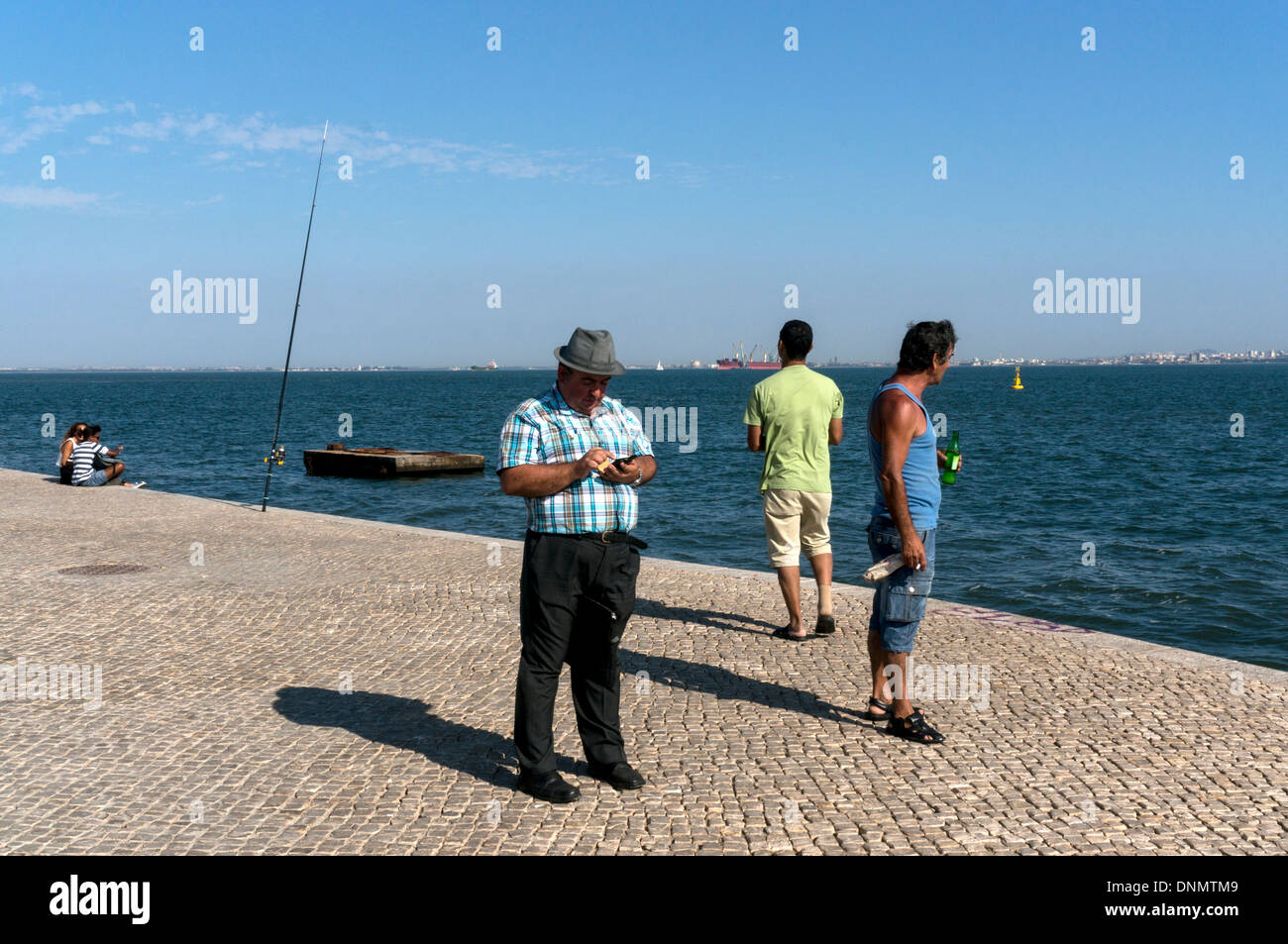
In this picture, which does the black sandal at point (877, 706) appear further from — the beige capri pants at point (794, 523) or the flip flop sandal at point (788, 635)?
the flip flop sandal at point (788, 635)

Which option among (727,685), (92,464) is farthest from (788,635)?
(92,464)

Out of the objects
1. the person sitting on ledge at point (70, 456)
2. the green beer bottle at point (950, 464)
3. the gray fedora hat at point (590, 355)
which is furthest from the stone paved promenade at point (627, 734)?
the person sitting on ledge at point (70, 456)

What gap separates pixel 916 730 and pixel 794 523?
2.13 m

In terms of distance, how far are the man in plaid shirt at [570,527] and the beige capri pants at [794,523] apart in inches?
108

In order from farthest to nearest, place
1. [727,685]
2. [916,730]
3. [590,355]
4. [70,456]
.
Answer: [70,456] → [727,685] → [916,730] → [590,355]

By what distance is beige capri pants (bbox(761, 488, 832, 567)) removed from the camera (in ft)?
23.4

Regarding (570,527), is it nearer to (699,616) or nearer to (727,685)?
(727,685)

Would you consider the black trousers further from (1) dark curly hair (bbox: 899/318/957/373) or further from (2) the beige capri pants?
(2) the beige capri pants

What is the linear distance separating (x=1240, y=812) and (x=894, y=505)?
1.79 meters

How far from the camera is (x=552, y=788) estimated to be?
445cm

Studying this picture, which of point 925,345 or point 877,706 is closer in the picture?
point 925,345

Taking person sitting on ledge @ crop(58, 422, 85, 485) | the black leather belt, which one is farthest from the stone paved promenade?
person sitting on ledge @ crop(58, 422, 85, 485)

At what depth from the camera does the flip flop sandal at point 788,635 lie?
741cm
